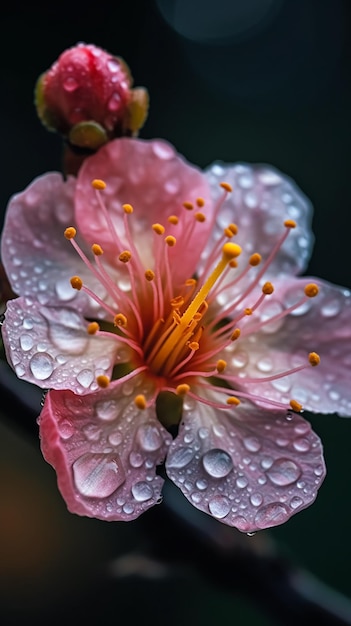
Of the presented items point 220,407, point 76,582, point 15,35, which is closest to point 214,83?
point 15,35

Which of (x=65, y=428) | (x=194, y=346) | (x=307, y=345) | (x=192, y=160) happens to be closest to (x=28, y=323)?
(x=65, y=428)

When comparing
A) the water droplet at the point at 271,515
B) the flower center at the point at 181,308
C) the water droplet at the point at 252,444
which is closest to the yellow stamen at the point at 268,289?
the flower center at the point at 181,308

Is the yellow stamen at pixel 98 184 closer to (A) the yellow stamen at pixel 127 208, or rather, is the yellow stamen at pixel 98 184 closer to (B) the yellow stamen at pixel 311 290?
(A) the yellow stamen at pixel 127 208

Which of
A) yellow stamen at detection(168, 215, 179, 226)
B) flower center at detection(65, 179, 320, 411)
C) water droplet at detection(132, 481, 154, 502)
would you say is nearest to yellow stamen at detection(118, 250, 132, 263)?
flower center at detection(65, 179, 320, 411)

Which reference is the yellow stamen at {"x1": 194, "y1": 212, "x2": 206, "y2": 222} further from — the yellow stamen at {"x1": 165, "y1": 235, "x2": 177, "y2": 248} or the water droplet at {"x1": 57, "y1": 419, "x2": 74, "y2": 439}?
the water droplet at {"x1": 57, "y1": 419, "x2": 74, "y2": 439}

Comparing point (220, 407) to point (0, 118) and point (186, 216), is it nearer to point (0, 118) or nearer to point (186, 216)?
point (186, 216)
